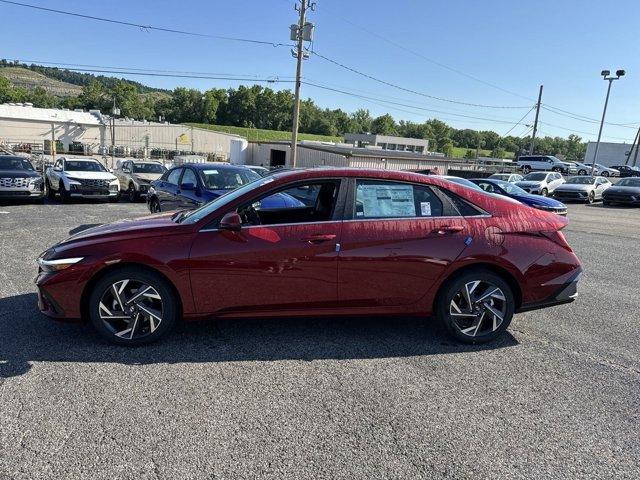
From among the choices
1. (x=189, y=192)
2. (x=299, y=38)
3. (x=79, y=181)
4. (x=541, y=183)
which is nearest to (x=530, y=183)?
(x=541, y=183)

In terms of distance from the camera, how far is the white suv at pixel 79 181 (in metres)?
14.7

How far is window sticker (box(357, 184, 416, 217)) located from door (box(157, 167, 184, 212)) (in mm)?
6065

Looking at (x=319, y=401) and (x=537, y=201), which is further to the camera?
(x=537, y=201)

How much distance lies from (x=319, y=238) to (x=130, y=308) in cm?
172

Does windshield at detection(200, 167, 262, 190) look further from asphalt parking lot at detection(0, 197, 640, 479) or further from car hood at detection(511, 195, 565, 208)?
car hood at detection(511, 195, 565, 208)

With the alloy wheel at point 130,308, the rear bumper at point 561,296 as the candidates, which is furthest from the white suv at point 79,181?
the rear bumper at point 561,296

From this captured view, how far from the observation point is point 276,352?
13.0ft

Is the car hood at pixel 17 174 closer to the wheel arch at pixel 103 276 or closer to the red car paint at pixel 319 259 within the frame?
the red car paint at pixel 319 259

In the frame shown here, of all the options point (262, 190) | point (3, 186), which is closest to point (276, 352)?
point (262, 190)

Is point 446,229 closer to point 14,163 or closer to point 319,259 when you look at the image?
point 319,259

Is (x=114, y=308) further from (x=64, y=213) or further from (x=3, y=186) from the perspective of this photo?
(x=3, y=186)

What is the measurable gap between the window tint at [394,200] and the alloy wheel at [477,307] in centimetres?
76

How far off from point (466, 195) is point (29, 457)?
382 centimetres

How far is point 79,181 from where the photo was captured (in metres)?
14.8
